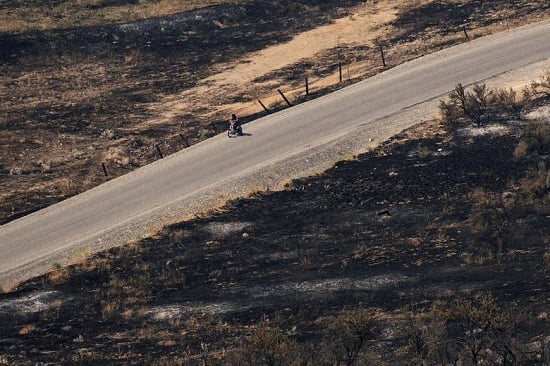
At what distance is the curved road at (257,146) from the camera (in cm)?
3119

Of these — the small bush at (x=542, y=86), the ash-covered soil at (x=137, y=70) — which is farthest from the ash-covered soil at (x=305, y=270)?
the ash-covered soil at (x=137, y=70)

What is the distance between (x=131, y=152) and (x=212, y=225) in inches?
384

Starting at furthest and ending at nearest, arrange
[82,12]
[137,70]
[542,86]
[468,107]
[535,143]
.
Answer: [82,12] → [137,70] → [542,86] → [468,107] → [535,143]

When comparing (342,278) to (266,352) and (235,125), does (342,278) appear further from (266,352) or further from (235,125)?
(235,125)

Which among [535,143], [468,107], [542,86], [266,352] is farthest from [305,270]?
[542,86]

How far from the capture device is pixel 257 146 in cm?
3597

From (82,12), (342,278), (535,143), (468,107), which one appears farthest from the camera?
(82,12)

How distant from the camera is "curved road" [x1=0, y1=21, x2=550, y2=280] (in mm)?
31188

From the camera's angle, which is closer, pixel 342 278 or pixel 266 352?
pixel 266 352

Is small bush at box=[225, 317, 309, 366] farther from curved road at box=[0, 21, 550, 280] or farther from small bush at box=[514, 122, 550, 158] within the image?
small bush at box=[514, 122, 550, 158]

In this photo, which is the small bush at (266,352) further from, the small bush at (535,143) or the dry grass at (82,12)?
the dry grass at (82,12)

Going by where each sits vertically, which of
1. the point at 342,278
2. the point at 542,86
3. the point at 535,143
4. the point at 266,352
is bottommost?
the point at 342,278

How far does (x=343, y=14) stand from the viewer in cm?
5141

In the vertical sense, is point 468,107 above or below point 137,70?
below
